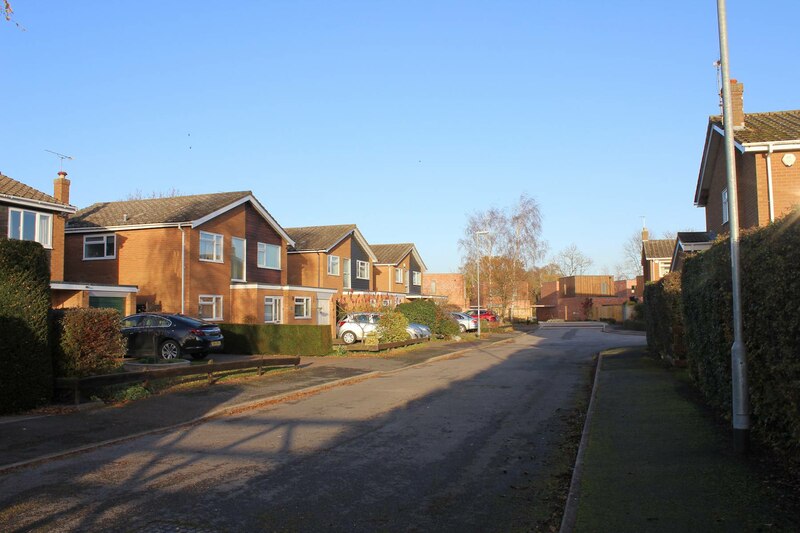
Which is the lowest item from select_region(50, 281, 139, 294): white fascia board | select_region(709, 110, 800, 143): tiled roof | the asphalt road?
the asphalt road

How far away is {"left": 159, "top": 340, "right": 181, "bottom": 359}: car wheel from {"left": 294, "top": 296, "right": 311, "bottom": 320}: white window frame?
11.9 meters

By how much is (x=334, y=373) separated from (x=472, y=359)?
7.83 metres

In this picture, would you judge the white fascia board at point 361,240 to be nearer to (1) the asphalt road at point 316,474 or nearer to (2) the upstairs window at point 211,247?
(2) the upstairs window at point 211,247

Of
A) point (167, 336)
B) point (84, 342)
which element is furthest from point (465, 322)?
point (84, 342)

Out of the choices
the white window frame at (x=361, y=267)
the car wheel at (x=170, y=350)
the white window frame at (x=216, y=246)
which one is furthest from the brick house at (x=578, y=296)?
the car wheel at (x=170, y=350)

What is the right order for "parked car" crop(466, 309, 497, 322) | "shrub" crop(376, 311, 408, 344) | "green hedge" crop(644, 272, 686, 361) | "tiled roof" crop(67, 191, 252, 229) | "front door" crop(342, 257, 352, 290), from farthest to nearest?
"parked car" crop(466, 309, 497, 322) < "front door" crop(342, 257, 352, 290) < "tiled roof" crop(67, 191, 252, 229) < "shrub" crop(376, 311, 408, 344) < "green hedge" crop(644, 272, 686, 361)

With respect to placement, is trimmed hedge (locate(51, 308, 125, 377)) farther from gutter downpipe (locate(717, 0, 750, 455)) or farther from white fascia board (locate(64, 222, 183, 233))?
white fascia board (locate(64, 222, 183, 233))

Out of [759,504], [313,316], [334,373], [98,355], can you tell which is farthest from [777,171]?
[313,316]

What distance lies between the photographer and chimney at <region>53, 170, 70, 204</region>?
26.9m

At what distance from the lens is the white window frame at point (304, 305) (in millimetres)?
31719

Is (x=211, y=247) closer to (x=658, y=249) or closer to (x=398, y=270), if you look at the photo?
(x=398, y=270)

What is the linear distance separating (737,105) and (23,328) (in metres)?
22.9

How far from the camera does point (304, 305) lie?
32.5 metres

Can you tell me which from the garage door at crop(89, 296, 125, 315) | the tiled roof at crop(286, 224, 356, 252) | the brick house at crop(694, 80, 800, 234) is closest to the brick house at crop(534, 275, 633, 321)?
the tiled roof at crop(286, 224, 356, 252)
